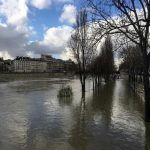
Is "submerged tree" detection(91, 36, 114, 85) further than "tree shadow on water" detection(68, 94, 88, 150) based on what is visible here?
Yes

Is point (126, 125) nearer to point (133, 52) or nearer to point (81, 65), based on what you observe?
point (81, 65)

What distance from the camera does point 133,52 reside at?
55500mm

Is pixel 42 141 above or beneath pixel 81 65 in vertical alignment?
beneath

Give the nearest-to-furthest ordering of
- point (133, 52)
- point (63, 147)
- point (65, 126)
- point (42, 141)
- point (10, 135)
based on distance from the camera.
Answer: point (63, 147) → point (42, 141) → point (10, 135) → point (65, 126) → point (133, 52)

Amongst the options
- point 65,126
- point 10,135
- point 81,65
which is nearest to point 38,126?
point 65,126

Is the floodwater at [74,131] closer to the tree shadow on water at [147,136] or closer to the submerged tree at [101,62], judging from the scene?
the tree shadow on water at [147,136]

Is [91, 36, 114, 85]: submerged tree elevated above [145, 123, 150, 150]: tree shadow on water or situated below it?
above

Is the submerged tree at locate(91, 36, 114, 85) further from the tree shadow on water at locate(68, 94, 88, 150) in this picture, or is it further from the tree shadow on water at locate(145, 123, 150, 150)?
the tree shadow on water at locate(145, 123, 150, 150)

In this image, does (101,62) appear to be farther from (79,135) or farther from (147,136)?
(79,135)

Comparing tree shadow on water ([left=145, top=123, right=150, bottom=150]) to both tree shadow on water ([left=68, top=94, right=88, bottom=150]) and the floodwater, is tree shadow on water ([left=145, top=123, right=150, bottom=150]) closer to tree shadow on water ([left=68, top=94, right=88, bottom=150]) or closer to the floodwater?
the floodwater

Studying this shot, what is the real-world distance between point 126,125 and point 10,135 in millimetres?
5868

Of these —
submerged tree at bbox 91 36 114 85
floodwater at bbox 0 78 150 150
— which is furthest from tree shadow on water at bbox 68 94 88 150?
submerged tree at bbox 91 36 114 85

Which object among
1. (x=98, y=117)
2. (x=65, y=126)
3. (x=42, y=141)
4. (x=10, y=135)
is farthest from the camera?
(x=98, y=117)

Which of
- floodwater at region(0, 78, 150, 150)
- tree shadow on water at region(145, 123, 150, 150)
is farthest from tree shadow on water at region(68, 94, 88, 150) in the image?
tree shadow on water at region(145, 123, 150, 150)
